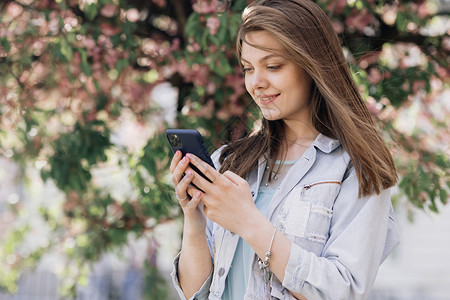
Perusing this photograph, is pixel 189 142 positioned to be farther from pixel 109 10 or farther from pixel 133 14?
pixel 133 14

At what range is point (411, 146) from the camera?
125 inches

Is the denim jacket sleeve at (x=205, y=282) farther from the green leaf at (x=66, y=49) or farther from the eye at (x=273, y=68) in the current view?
the green leaf at (x=66, y=49)

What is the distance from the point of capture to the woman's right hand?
1.74 meters

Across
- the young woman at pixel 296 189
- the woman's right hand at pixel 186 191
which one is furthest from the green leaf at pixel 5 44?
the woman's right hand at pixel 186 191

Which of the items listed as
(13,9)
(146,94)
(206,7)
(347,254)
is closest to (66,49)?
(206,7)

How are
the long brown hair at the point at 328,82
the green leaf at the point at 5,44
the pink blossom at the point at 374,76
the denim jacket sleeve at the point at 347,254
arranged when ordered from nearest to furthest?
the denim jacket sleeve at the point at 347,254
the long brown hair at the point at 328,82
the green leaf at the point at 5,44
the pink blossom at the point at 374,76

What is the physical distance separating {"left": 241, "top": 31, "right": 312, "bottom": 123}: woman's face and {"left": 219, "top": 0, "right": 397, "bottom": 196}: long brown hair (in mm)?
24

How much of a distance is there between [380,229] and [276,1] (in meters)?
0.70

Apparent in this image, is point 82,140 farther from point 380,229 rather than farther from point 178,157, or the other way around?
point 380,229

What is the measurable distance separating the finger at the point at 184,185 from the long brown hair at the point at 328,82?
421 millimetres

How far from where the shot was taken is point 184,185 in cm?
175

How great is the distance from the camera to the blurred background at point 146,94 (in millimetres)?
3021

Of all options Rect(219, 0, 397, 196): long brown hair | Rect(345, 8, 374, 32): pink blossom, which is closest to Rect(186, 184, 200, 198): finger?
Rect(219, 0, 397, 196): long brown hair

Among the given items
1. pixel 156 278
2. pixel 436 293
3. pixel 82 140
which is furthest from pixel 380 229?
pixel 436 293
